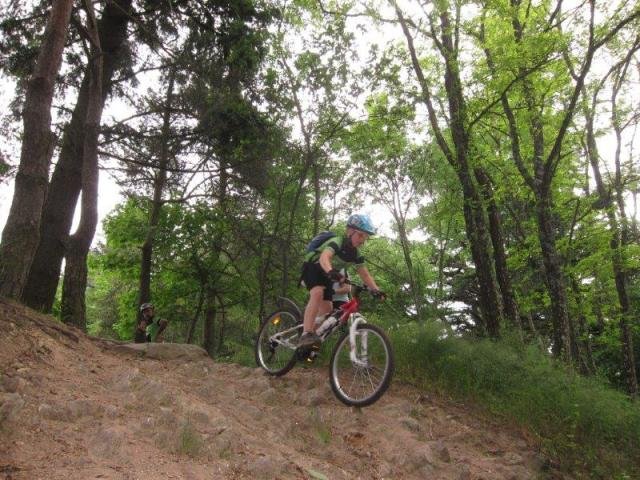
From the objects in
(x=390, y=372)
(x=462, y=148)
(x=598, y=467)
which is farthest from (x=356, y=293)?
→ (x=462, y=148)

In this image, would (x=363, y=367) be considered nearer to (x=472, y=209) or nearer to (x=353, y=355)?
(x=353, y=355)

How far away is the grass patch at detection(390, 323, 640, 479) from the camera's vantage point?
508 cm

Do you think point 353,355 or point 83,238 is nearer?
point 353,355

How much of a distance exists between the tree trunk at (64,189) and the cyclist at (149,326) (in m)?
2.17

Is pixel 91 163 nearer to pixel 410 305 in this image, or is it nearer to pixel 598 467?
pixel 598 467

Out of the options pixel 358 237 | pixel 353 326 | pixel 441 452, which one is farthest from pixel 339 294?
pixel 441 452

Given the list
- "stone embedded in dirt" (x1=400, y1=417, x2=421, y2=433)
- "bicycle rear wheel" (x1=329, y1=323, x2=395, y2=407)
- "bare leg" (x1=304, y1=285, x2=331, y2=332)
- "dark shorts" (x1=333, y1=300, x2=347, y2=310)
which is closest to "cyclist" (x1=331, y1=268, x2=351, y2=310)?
"dark shorts" (x1=333, y1=300, x2=347, y2=310)

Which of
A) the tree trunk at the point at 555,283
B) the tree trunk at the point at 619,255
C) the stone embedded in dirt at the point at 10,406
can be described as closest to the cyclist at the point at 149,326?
the stone embedded in dirt at the point at 10,406

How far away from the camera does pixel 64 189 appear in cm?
945

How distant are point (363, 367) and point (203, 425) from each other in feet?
6.66

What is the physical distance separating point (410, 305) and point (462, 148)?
43.4 ft

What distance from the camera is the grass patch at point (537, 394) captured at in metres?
5.08

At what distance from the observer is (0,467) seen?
257cm

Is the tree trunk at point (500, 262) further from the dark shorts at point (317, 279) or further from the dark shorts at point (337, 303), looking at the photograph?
the dark shorts at point (317, 279)
